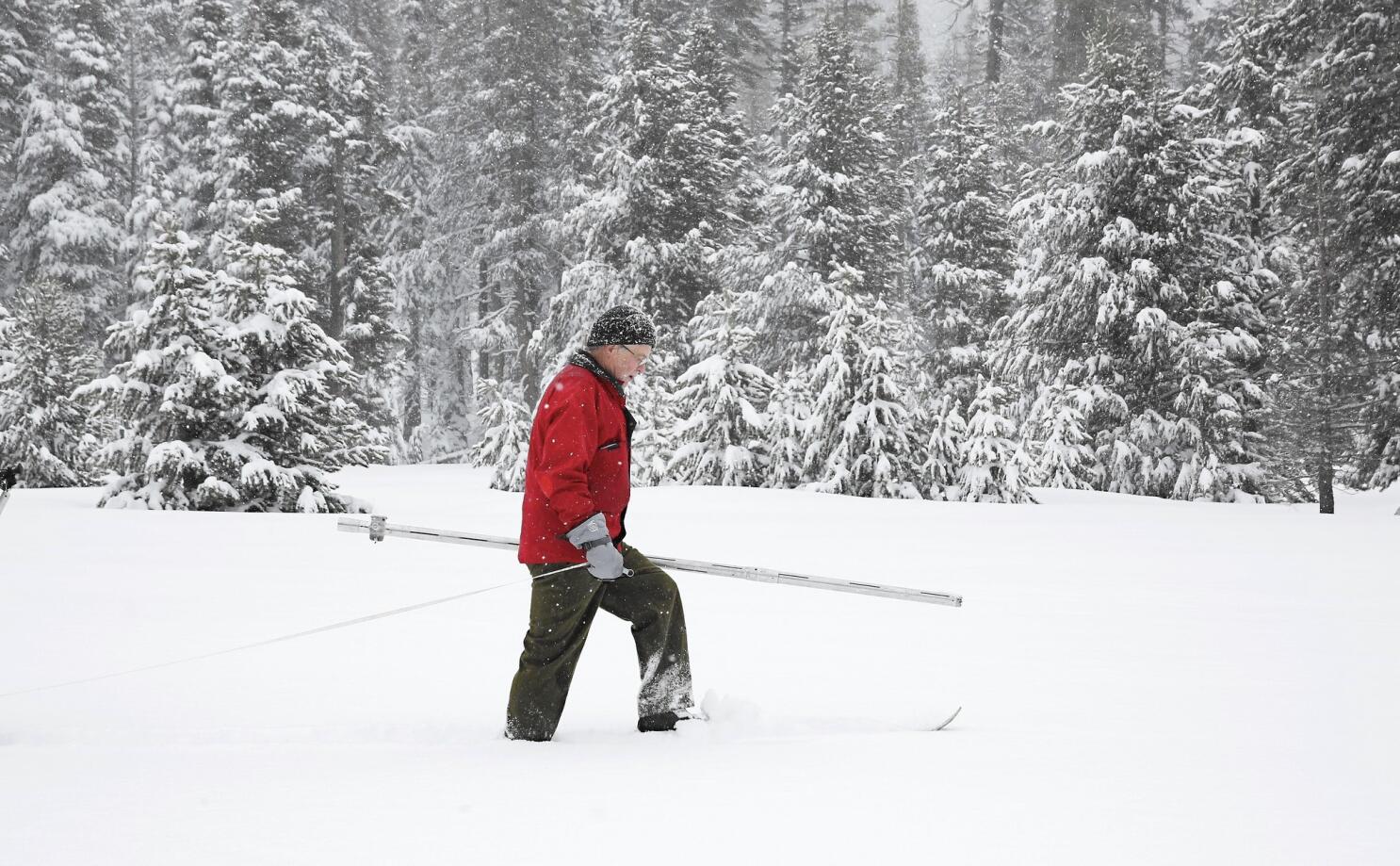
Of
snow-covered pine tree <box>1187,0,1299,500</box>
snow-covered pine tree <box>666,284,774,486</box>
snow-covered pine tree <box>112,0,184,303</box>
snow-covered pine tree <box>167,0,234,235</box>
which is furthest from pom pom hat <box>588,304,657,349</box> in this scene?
snow-covered pine tree <box>112,0,184,303</box>

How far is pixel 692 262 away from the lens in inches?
1080

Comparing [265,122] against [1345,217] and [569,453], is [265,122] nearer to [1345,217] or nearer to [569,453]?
[1345,217]

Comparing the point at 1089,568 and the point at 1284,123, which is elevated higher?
the point at 1284,123

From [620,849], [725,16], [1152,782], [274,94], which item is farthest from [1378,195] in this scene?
[274,94]

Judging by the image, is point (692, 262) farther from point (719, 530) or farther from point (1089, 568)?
point (1089, 568)

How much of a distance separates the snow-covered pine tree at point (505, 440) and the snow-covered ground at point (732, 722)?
1296 cm

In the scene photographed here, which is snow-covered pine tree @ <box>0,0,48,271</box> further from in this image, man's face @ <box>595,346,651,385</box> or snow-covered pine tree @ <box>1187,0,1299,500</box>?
snow-covered pine tree @ <box>1187,0,1299,500</box>

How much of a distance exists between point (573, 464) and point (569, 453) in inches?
2.0

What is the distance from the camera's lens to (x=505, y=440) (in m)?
23.9

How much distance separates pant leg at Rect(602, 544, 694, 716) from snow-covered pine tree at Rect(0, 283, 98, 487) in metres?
18.9

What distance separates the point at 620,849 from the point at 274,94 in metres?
32.2

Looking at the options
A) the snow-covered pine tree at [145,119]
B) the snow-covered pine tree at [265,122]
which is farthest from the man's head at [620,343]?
the snow-covered pine tree at [145,119]

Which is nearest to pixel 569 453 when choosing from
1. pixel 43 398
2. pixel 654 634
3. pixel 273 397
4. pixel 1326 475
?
pixel 654 634

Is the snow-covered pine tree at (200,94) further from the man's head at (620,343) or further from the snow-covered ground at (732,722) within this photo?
the man's head at (620,343)
